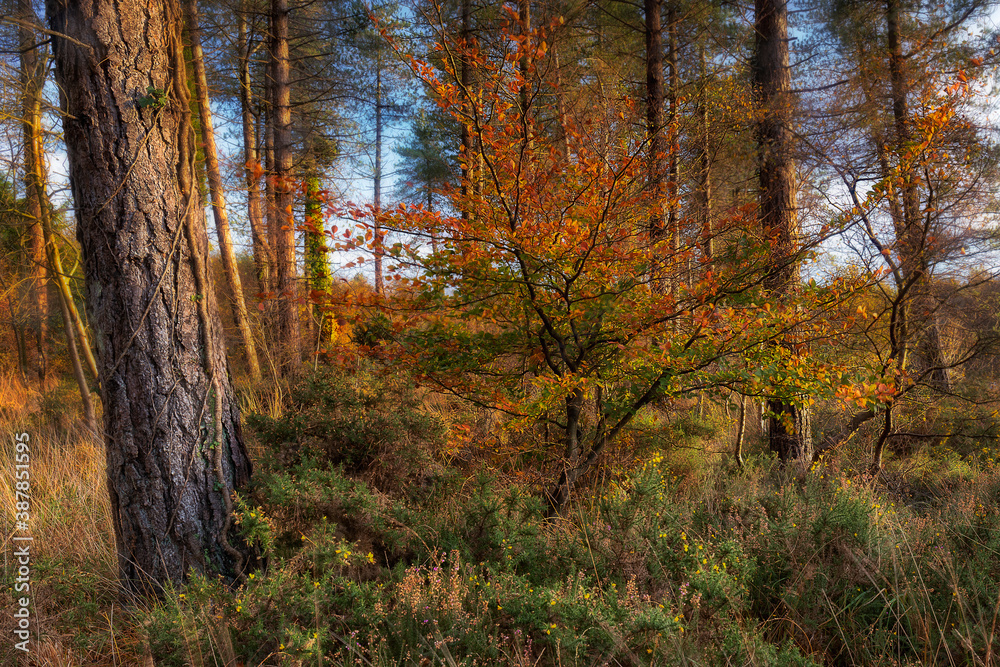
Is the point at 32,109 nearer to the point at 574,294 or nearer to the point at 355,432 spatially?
the point at 355,432

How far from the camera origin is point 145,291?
2488mm

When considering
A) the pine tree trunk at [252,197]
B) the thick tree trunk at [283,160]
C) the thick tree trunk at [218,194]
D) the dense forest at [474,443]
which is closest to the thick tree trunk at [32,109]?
the dense forest at [474,443]

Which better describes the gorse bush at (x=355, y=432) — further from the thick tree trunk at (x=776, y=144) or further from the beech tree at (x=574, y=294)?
the thick tree trunk at (x=776, y=144)

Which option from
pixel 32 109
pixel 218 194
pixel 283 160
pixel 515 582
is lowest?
pixel 515 582

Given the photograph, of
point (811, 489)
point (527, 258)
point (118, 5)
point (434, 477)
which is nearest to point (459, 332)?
point (527, 258)

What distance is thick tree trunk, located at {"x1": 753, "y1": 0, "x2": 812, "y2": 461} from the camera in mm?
5605

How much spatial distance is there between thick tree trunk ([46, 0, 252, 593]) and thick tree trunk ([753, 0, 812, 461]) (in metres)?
5.34

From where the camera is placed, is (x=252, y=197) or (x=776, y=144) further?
(x=252, y=197)

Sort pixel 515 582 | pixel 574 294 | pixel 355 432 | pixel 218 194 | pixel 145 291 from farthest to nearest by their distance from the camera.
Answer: pixel 218 194
pixel 355 432
pixel 574 294
pixel 145 291
pixel 515 582

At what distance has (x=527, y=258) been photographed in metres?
2.94

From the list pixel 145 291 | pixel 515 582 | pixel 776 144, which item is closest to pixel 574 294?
pixel 515 582

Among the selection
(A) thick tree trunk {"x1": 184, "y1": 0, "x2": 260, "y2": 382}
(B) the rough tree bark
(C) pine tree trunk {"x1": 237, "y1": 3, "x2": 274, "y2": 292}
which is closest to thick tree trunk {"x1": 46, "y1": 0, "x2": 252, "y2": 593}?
(C) pine tree trunk {"x1": 237, "y1": 3, "x2": 274, "y2": 292}

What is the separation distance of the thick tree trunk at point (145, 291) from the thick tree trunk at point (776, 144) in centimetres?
534

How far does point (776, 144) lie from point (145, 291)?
6298mm
